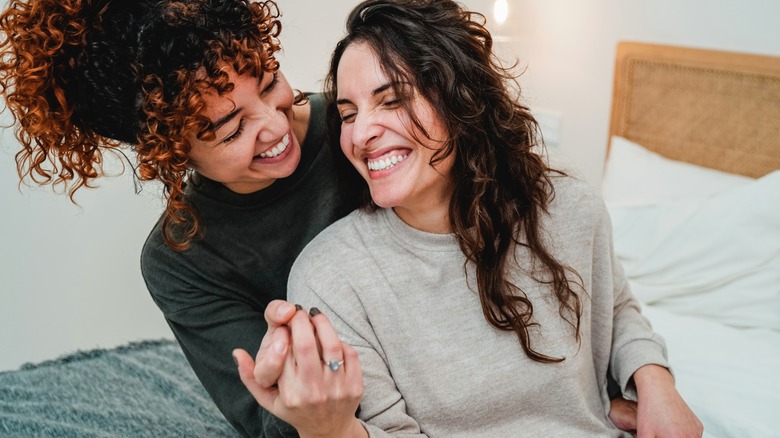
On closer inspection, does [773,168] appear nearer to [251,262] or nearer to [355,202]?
[355,202]

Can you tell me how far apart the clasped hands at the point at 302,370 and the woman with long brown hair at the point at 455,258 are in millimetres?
253

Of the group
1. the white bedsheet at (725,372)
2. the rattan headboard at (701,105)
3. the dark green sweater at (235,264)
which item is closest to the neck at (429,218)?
the dark green sweater at (235,264)

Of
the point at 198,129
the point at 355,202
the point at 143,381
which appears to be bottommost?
the point at 143,381

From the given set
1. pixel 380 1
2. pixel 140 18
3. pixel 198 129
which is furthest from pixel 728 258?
pixel 140 18

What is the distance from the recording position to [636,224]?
2068 millimetres

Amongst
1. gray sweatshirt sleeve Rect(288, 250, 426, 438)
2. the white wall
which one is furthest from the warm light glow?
gray sweatshirt sleeve Rect(288, 250, 426, 438)

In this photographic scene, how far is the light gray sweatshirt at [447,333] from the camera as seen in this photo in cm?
114

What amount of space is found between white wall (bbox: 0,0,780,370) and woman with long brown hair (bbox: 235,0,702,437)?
837 millimetres

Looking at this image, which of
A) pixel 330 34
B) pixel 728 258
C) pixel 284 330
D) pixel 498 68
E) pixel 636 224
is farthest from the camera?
pixel 330 34

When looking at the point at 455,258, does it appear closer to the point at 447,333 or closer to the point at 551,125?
the point at 447,333

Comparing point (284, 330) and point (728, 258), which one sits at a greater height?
point (284, 330)

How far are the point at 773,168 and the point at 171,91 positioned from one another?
1.82m

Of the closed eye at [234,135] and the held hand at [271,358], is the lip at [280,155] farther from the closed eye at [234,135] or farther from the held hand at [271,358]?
the held hand at [271,358]

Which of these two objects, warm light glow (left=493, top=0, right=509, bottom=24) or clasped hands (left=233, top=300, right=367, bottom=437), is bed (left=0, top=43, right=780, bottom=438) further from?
clasped hands (left=233, top=300, right=367, bottom=437)
